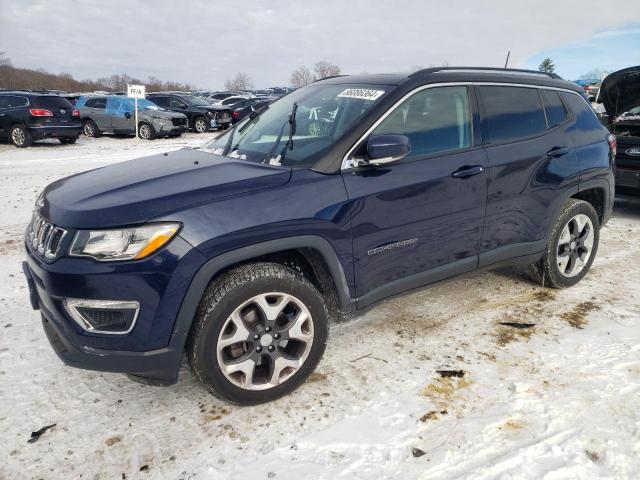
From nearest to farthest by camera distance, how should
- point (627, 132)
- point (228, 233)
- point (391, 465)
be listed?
point (391, 465) < point (228, 233) < point (627, 132)

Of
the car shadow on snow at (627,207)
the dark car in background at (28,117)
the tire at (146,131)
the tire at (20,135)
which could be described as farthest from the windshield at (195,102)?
the car shadow on snow at (627,207)

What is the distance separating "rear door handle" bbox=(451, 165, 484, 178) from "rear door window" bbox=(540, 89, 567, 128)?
39.3 inches

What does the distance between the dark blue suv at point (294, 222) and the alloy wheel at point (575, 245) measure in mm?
199

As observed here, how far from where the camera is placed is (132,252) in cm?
219

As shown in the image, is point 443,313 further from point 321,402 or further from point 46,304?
point 46,304

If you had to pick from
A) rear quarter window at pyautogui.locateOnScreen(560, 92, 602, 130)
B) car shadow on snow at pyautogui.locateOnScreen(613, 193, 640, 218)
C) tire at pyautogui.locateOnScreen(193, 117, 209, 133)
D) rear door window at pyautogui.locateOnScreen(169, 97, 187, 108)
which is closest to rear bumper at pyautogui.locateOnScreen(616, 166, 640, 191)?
car shadow on snow at pyautogui.locateOnScreen(613, 193, 640, 218)

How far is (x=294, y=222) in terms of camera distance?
97.3 inches

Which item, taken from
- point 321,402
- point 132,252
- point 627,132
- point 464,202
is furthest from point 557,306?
point 627,132

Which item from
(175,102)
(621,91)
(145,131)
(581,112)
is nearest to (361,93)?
(581,112)

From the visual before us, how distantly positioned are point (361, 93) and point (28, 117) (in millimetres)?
13619

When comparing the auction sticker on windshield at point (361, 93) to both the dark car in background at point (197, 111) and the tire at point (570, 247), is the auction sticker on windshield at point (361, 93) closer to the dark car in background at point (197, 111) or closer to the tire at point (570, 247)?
the tire at point (570, 247)

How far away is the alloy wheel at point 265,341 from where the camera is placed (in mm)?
2445

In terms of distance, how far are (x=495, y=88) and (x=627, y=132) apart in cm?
490

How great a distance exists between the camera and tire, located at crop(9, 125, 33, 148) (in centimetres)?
1359
